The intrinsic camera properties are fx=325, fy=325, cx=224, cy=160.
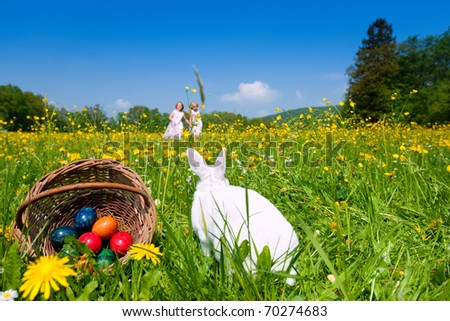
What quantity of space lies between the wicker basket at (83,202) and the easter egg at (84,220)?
130 millimetres

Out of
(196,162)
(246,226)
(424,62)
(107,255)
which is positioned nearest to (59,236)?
(107,255)

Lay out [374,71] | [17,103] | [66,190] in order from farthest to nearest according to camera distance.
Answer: [17,103]
[374,71]
[66,190]

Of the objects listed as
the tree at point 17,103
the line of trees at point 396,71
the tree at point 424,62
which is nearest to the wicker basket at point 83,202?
the line of trees at point 396,71

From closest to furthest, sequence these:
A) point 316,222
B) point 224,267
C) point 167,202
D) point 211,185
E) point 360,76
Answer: point 224,267 → point 211,185 → point 316,222 → point 167,202 → point 360,76

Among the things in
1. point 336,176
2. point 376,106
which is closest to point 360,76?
point 376,106

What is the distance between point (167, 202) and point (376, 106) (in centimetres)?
3100

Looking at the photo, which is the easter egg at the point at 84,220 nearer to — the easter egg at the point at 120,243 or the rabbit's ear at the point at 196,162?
the easter egg at the point at 120,243

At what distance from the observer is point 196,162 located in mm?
1884

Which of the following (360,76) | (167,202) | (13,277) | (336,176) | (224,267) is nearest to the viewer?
(13,277)

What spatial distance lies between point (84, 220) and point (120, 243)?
0.33 m

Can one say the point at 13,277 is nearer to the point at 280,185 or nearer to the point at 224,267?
the point at 224,267

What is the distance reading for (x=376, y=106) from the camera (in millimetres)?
29422

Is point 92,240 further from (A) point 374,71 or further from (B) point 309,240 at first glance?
(A) point 374,71

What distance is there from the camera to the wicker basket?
144 centimetres
